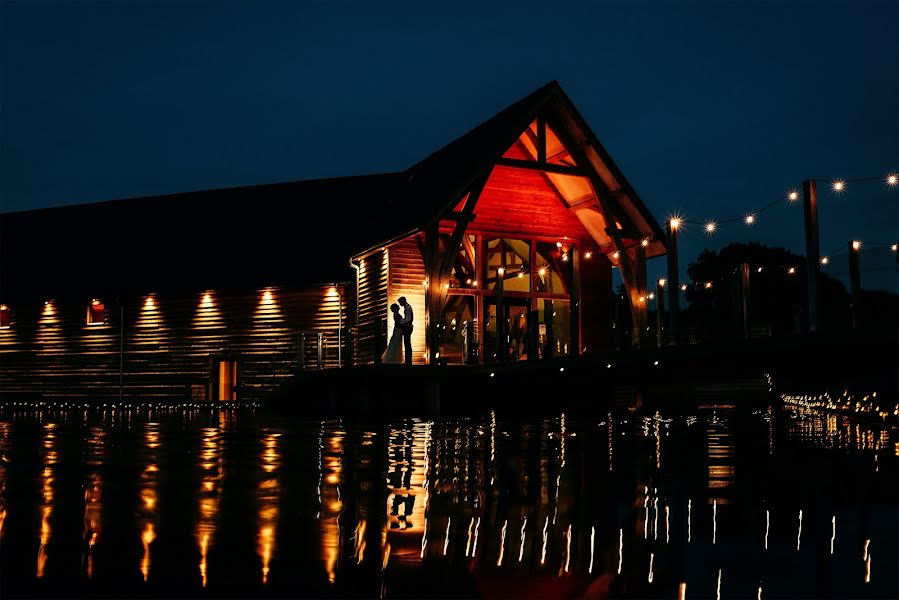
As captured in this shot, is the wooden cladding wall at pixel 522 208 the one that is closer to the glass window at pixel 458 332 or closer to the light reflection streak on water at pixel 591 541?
the glass window at pixel 458 332

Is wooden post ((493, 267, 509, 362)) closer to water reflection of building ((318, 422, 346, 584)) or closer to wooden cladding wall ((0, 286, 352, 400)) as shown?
wooden cladding wall ((0, 286, 352, 400))

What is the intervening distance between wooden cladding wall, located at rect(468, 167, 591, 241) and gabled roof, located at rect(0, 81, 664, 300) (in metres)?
1.48

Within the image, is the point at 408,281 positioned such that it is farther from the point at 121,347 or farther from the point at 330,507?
the point at 330,507

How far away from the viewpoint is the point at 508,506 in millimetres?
5242

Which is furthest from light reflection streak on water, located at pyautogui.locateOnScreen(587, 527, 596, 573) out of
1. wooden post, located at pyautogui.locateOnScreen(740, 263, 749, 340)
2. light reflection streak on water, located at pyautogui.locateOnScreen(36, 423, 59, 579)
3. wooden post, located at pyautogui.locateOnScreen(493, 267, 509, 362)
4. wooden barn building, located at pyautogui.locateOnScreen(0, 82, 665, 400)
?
wooden post, located at pyautogui.locateOnScreen(493, 267, 509, 362)

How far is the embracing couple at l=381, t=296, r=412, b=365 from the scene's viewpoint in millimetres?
19375

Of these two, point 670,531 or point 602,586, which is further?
point 670,531

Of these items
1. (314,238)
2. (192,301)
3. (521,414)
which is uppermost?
(314,238)

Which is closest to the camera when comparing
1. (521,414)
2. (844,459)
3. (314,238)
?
(844,459)

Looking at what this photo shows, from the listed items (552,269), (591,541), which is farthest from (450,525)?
(552,269)

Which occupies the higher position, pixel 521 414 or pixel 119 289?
pixel 119 289

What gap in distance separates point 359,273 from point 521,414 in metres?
6.76

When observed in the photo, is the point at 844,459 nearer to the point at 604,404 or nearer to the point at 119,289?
the point at 604,404

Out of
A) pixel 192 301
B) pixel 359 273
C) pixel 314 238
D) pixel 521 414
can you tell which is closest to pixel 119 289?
pixel 192 301
